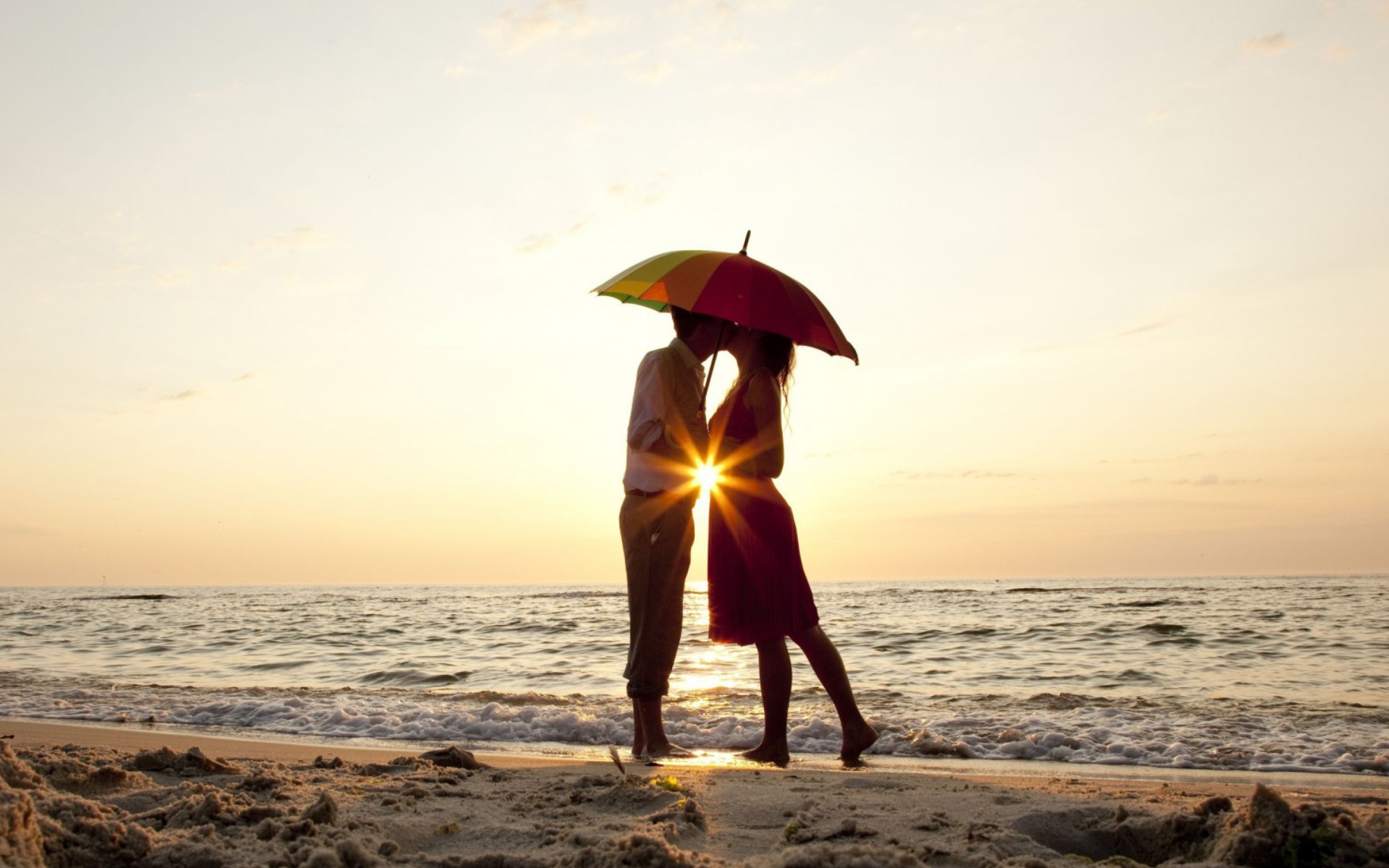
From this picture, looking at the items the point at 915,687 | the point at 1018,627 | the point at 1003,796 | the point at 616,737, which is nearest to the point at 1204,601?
the point at 1018,627

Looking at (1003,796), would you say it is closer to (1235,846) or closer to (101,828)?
(1235,846)

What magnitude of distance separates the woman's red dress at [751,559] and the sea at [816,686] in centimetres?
98

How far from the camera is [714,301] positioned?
4258 mm

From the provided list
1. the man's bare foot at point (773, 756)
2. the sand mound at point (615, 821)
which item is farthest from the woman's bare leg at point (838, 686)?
the sand mound at point (615, 821)

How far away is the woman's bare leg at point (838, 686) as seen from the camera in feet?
14.7

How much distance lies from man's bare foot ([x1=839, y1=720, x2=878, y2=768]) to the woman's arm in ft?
4.28

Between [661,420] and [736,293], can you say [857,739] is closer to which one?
[661,420]

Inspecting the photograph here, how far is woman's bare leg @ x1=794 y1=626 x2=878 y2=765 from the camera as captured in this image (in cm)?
448

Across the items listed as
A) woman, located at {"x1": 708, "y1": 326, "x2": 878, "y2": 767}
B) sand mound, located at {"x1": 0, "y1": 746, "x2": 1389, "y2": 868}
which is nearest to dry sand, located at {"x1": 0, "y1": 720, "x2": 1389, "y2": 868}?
sand mound, located at {"x1": 0, "y1": 746, "x2": 1389, "y2": 868}

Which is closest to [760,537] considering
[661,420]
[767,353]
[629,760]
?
[661,420]

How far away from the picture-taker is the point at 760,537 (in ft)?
14.7

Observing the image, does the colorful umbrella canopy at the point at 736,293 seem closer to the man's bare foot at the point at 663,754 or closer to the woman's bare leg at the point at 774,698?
the woman's bare leg at the point at 774,698

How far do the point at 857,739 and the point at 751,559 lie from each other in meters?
1.04

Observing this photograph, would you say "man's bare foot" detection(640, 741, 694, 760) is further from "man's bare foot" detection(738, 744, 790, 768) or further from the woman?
the woman
